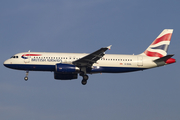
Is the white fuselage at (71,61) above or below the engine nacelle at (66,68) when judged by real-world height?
above

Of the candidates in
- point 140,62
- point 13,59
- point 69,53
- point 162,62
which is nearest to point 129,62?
point 140,62

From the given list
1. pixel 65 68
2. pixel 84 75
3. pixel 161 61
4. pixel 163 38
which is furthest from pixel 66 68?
pixel 163 38

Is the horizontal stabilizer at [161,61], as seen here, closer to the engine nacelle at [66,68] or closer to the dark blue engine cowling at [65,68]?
the engine nacelle at [66,68]

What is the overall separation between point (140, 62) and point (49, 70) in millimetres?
13814

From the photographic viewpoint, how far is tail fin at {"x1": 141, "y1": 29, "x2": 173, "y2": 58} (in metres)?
53.4

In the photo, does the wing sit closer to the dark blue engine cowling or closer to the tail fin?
the dark blue engine cowling

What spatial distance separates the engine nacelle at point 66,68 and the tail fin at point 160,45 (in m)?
12.4

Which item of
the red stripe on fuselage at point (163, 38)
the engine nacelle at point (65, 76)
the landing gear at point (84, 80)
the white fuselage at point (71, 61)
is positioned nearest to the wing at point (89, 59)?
the white fuselage at point (71, 61)

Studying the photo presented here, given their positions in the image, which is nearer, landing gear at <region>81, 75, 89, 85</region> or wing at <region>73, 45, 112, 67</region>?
wing at <region>73, 45, 112, 67</region>

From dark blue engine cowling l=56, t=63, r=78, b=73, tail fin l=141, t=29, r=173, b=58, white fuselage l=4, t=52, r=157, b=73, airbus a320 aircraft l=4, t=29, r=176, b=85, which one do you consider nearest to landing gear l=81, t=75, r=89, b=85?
airbus a320 aircraft l=4, t=29, r=176, b=85

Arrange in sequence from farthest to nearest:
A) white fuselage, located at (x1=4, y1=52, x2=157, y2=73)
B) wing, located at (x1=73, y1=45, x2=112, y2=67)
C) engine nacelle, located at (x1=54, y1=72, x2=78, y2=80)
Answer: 1. engine nacelle, located at (x1=54, y1=72, x2=78, y2=80)
2. white fuselage, located at (x1=4, y1=52, x2=157, y2=73)
3. wing, located at (x1=73, y1=45, x2=112, y2=67)

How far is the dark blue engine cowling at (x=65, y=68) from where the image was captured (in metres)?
47.4

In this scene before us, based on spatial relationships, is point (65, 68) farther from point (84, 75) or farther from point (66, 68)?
point (84, 75)

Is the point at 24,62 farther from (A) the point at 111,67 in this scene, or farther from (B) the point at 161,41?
(B) the point at 161,41
